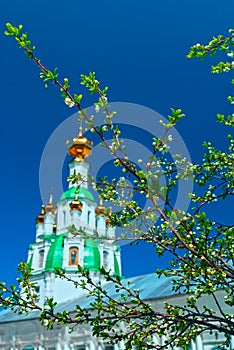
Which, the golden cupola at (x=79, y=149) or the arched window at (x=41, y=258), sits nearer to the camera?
the arched window at (x=41, y=258)

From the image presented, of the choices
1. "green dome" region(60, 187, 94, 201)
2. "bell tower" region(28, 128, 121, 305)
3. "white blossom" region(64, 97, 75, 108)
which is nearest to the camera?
"white blossom" region(64, 97, 75, 108)

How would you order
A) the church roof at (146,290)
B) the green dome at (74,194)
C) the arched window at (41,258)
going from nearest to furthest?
the church roof at (146,290) < the arched window at (41,258) < the green dome at (74,194)

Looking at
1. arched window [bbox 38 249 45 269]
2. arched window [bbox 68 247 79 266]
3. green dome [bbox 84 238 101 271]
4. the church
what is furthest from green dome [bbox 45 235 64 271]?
arched window [bbox 38 249 45 269]

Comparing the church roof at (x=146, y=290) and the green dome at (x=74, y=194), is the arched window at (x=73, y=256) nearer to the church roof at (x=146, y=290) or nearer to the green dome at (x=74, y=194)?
the church roof at (x=146, y=290)

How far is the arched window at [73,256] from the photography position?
26141mm

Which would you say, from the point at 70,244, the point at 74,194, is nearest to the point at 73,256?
the point at 70,244

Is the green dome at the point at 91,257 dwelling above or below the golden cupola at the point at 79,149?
below

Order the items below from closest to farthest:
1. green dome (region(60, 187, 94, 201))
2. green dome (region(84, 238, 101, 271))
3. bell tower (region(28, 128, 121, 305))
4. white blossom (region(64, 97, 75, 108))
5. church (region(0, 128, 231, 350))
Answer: white blossom (region(64, 97, 75, 108)) → church (region(0, 128, 231, 350)) → bell tower (region(28, 128, 121, 305)) → green dome (region(84, 238, 101, 271)) → green dome (region(60, 187, 94, 201))

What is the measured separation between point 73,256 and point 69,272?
4.91ft

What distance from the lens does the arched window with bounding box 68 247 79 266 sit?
26.1m

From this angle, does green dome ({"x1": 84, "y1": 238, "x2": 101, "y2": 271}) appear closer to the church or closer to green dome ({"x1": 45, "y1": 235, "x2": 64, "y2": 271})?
the church

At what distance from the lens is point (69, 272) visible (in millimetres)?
25062

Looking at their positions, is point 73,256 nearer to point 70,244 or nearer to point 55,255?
point 70,244

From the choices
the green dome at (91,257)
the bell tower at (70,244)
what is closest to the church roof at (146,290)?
the bell tower at (70,244)
